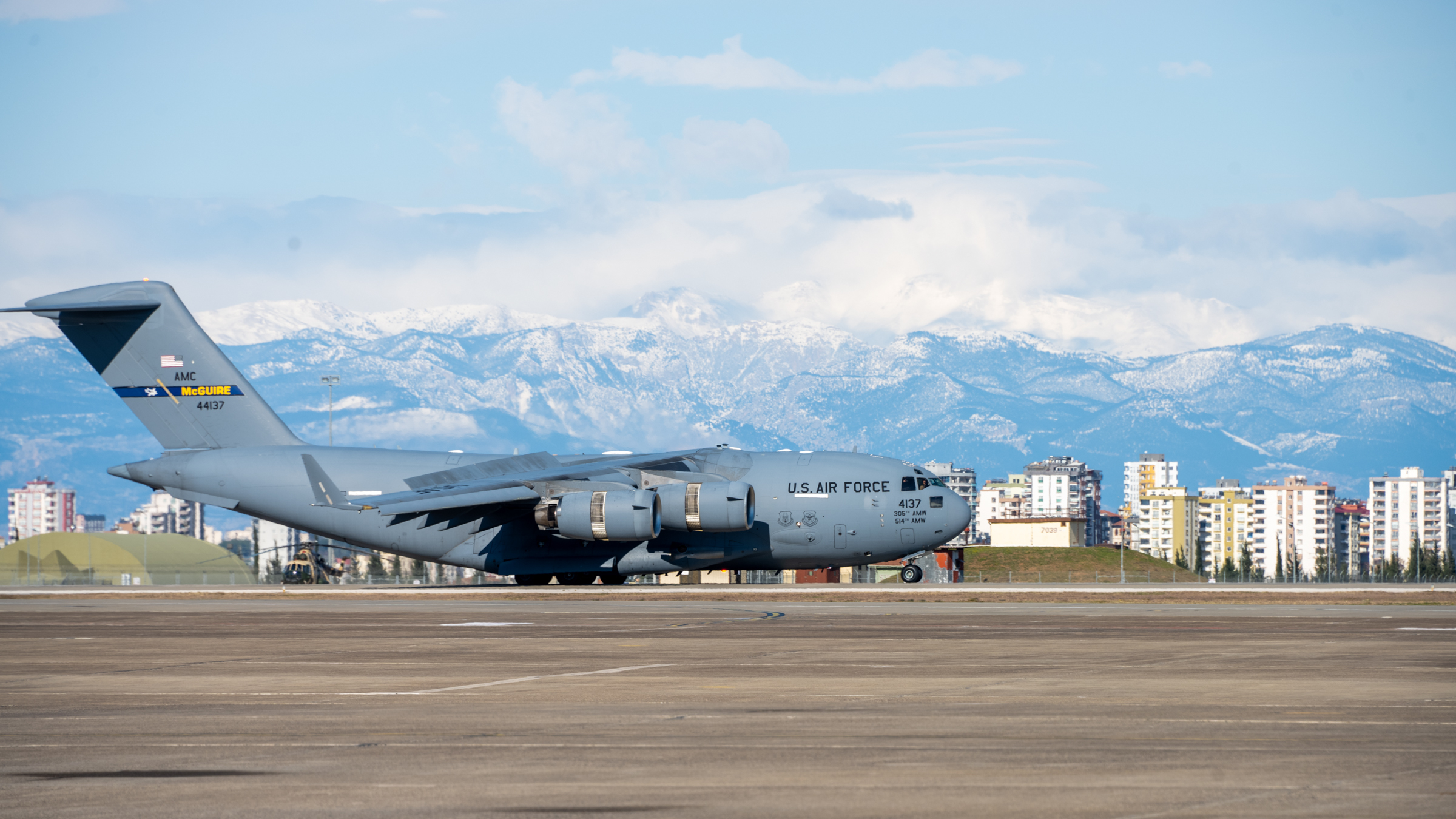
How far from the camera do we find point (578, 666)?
19672mm

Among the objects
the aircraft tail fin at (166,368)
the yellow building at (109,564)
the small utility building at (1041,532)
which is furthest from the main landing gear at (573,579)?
the small utility building at (1041,532)

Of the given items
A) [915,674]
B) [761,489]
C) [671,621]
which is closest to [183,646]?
[671,621]

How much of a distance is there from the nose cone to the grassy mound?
27670mm

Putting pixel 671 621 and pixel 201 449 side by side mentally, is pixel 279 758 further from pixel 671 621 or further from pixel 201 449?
pixel 201 449

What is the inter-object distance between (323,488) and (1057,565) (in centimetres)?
4656

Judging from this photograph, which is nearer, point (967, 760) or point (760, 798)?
point (760, 798)

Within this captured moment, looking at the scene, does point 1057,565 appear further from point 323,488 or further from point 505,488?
point 323,488

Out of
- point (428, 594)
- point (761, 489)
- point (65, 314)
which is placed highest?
point (65, 314)

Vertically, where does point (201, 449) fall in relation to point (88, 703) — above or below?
above

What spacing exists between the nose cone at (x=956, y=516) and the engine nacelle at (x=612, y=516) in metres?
8.97

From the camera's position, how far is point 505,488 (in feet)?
146

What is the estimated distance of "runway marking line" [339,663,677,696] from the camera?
16.4 m

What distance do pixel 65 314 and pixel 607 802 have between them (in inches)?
1748

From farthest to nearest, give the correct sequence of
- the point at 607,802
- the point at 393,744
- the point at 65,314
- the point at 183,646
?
the point at 65,314 < the point at 183,646 < the point at 393,744 < the point at 607,802
